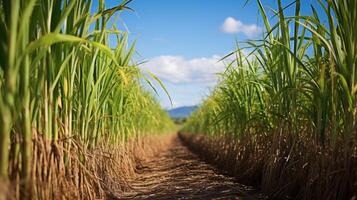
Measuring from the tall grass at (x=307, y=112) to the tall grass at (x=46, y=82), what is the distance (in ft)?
3.49

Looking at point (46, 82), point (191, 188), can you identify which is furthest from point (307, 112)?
point (46, 82)

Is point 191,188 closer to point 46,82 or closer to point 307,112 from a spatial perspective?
point 307,112

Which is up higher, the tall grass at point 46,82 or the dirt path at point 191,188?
the tall grass at point 46,82

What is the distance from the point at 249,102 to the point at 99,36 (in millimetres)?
1766

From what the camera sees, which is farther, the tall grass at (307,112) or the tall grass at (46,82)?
the tall grass at (307,112)

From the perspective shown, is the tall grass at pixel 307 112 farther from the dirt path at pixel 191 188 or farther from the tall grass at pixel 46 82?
the tall grass at pixel 46 82

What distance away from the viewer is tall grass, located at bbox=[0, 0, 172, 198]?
57.1 inches

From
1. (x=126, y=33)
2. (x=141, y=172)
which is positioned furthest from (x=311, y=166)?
(x=141, y=172)

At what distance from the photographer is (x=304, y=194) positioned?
2203 mm

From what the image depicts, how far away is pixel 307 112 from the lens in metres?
2.61

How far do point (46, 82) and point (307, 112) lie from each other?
162 centimetres

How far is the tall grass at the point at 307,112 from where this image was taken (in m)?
1.95

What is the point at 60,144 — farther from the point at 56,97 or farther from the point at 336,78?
the point at 336,78

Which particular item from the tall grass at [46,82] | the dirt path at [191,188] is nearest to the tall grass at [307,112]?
the dirt path at [191,188]
